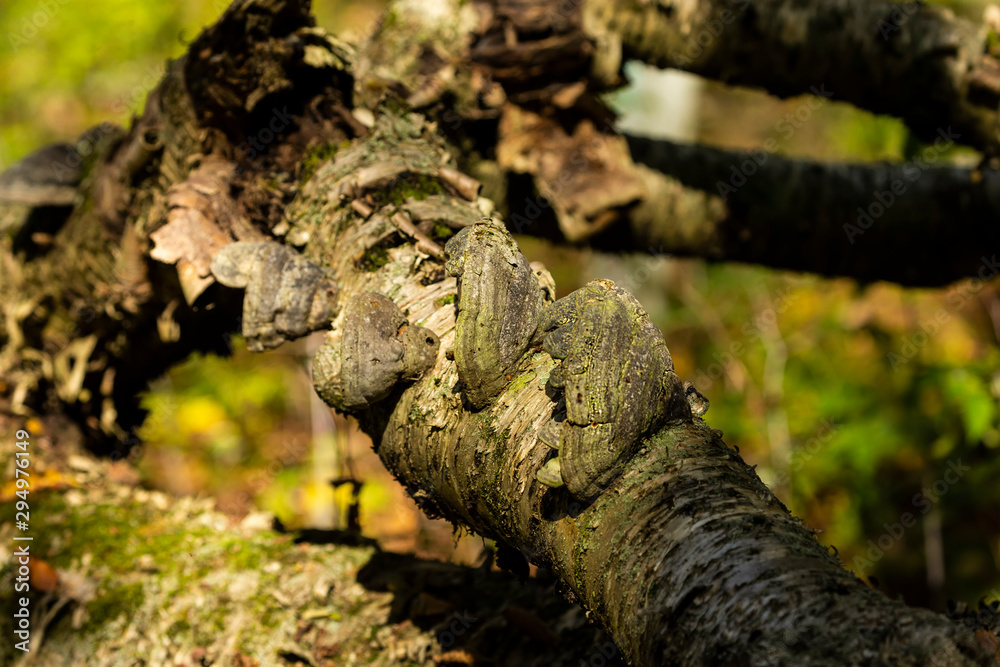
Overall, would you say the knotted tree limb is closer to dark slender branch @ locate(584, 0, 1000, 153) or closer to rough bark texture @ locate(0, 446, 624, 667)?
rough bark texture @ locate(0, 446, 624, 667)

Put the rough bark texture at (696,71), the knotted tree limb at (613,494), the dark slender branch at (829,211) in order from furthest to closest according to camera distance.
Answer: the dark slender branch at (829,211), the rough bark texture at (696,71), the knotted tree limb at (613,494)

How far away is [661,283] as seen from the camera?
902cm

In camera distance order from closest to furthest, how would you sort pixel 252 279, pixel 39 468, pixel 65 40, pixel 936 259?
1. pixel 252 279
2. pixel 39 468
3. pixel 936 259
4. pixel 65 40

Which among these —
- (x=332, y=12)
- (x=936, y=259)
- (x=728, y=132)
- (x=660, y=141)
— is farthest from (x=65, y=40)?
(x=728, y=132)

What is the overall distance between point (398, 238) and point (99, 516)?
1442 millimetres

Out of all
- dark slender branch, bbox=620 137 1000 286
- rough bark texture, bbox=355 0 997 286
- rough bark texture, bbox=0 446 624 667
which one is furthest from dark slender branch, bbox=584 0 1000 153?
rough bark texture, bbox=0 446 624 667

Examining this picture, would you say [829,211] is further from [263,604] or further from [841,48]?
[263,604]

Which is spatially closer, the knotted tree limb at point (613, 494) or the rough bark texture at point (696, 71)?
the knotted tree limb at point (613, 494)

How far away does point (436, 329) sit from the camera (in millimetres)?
1428

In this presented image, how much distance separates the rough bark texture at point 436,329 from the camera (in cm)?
93

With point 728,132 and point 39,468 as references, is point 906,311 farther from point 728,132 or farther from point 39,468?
point 39,468

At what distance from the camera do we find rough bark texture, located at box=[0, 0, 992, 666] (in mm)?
928

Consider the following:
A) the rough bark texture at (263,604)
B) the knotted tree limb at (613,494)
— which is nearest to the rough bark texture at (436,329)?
the knotted tree limb at (613,494)

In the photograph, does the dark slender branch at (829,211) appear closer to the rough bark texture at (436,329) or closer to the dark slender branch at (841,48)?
the dark slender branch at (841,48)
